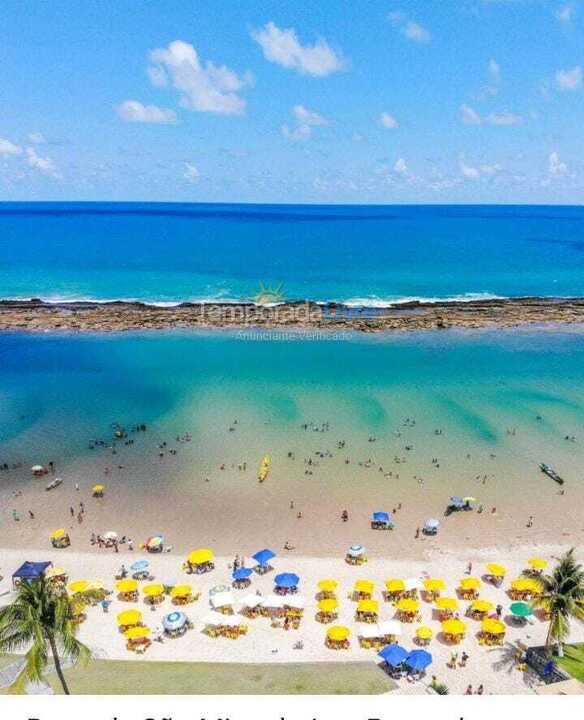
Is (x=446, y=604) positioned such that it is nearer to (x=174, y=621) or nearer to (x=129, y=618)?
(x=174, y=621)

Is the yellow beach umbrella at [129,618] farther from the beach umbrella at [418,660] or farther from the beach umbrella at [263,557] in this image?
the beach umbrella at [418,660]

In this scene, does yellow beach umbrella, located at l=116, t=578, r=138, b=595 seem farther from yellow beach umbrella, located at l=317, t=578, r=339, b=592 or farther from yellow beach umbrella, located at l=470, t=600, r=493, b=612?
yellow beach umbrella, located at l=470, t=600, r=493, b=612

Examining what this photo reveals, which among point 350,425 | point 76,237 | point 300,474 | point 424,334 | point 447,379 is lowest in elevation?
point 300,474

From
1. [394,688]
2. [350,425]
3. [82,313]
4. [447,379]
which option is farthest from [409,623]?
[82,313]

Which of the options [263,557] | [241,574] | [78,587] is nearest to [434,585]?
[263,557]

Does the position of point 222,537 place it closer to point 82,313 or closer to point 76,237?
point 82,313

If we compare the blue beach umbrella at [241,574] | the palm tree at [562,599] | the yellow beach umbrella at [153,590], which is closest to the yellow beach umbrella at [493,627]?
the palm tree at [562,599]

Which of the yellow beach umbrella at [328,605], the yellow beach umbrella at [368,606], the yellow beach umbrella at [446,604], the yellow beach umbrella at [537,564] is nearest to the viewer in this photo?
the yellow beach umbrella at [368,606]
